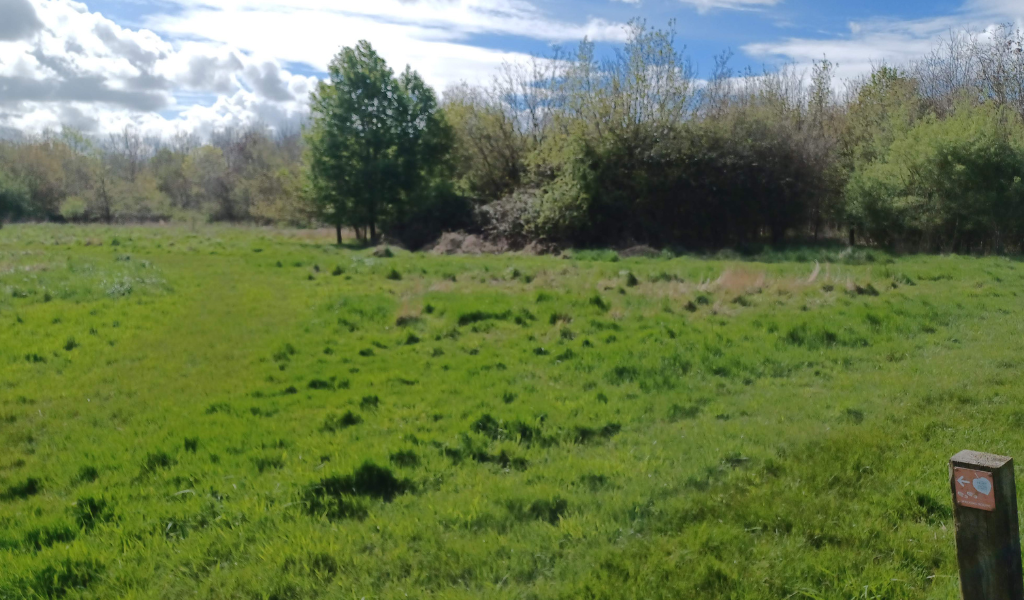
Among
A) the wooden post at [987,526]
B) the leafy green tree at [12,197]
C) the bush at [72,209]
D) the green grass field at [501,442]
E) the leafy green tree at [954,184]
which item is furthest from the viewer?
the bush at [72,209]

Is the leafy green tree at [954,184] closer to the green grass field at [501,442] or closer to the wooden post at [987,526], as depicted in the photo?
the green grass field at [501,442]

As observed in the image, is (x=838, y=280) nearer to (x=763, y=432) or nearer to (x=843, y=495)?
(x=763, y=432)

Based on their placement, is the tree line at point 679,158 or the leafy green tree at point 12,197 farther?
the leafy green tree at point 12,197

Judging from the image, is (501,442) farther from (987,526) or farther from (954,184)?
(954,184)

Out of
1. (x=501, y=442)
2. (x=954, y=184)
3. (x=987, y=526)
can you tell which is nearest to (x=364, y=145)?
(x=954, y=184)

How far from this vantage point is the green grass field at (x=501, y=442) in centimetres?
437

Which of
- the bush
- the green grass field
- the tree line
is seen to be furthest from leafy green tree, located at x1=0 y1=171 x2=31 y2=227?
the green grass field

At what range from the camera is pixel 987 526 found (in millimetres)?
3096

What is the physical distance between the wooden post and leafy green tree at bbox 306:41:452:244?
3519 centimetres

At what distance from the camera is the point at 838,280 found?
15.0 m

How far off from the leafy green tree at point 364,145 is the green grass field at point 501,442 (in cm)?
2334

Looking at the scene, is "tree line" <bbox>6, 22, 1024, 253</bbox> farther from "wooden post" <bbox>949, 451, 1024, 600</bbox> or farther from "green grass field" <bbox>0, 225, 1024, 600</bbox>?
"wooden post" <bbox>949, 451, 1024, 600</bbox>

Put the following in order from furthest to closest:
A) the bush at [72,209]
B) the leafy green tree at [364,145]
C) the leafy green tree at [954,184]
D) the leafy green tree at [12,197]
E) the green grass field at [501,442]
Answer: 1. the bush at [72,209]
2. the leafy green tree at [12,197]
3. the leafy green tree at [364,145]
4. the leafy green tree at [954,184]
5. the green grass field at [501,442]

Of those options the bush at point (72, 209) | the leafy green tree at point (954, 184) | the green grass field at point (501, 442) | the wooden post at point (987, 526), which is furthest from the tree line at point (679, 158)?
the bush at point (72, 209)
